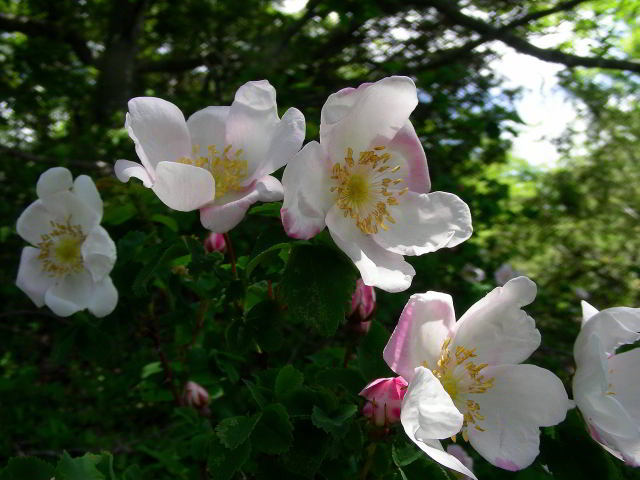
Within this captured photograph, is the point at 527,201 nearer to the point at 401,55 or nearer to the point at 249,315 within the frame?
the point at 401,55

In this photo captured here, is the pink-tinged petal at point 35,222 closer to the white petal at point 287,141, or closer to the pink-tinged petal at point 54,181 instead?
the pink-tinged petal at point 54,181

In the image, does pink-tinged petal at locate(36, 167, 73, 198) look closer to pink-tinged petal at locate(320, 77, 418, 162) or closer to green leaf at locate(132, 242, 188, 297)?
green leaf at locate(132, 242, 188, 297)

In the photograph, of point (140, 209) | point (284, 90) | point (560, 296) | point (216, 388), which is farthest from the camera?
point (560, 296)

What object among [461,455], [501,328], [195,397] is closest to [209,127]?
[501,328]

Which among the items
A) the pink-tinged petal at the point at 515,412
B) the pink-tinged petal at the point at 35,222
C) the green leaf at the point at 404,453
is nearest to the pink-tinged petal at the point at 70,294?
the pink-tinged petal at the point at 35,222

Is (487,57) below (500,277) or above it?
above

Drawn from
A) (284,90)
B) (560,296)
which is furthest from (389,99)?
(560,296)
